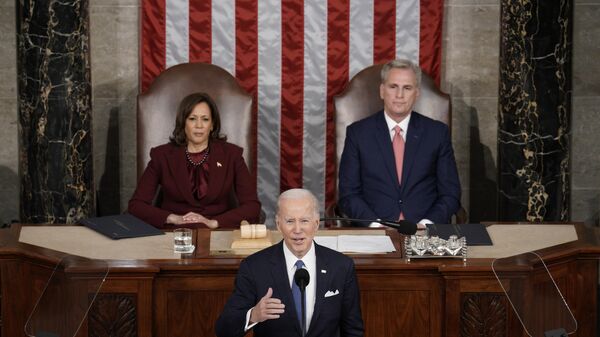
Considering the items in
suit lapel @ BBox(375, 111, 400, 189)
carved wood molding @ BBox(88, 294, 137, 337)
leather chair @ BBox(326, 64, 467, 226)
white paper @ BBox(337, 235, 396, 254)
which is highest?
leather chair @ BBox(326, 64, 467, 226)

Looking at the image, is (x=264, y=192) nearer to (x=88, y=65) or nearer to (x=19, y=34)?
(x=88, y=65)

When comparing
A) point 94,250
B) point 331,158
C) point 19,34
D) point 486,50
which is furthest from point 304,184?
point 94,250

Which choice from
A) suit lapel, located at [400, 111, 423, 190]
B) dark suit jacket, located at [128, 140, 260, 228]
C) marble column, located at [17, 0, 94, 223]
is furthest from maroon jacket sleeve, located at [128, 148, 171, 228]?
suit lapel, located at [400, 111, 423, 190]

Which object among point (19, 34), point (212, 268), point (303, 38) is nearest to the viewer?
point (212, 268)

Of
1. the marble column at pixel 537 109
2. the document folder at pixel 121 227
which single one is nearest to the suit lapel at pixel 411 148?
the marble column at pixel 537 109

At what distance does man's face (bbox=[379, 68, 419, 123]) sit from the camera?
6320 millimetres

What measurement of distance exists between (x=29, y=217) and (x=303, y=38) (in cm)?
218

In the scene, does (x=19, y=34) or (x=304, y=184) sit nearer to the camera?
(x=19, y=34)

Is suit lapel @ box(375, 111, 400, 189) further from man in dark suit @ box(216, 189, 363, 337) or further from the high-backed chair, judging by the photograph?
man in dark suit @ box(216, 189, 363, 337)

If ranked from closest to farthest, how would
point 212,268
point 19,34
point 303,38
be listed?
point 212,268
point 19,34
point 303,38

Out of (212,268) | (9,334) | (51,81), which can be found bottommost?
(9,334)

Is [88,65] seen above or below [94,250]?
above

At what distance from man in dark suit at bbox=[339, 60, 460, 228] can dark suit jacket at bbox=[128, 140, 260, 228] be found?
58cm

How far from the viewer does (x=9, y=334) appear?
4949 mm
